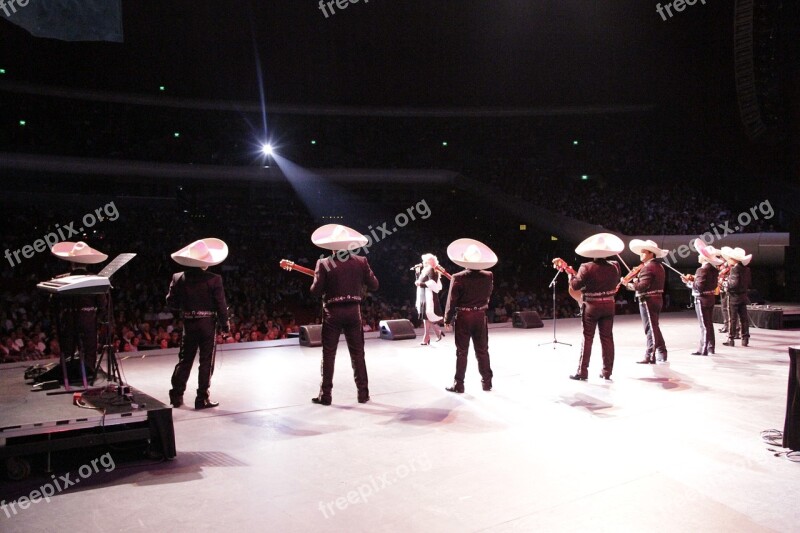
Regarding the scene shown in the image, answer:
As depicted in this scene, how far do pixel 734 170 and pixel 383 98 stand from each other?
1530 centimetres

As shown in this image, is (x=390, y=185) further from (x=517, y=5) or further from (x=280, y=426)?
(x=280, y=426)

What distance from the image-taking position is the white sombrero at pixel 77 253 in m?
8.28

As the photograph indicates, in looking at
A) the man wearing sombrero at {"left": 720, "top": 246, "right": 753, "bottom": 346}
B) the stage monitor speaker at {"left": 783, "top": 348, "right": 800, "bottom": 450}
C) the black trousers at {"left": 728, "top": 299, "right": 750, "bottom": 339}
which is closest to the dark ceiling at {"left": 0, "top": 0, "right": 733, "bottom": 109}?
the man wearing sombrero at {"left": 720, "top": 246, "right": 753, "bottom": 346}

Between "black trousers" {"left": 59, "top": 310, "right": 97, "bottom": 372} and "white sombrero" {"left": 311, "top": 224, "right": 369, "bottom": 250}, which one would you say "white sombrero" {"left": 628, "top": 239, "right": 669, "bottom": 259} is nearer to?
"white sombrero" {"left": 311, "top": 224, "right": 369, "bottom": 250}

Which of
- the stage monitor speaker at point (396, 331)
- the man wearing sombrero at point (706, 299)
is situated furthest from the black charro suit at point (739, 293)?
the stage monitor speaker at point (396, 331)

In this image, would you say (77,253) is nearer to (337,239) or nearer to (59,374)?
(59,374)

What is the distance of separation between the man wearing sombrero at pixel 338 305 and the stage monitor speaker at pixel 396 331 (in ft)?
19.2

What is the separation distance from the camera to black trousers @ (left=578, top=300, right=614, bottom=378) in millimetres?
8484

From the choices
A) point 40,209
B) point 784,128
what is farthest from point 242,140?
point 784,128

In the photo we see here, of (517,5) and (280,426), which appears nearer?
(280,426)

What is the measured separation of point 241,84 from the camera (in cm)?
2442

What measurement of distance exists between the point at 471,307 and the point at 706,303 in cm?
555

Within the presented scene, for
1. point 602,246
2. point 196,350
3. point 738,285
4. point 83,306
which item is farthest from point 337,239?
point 738,285

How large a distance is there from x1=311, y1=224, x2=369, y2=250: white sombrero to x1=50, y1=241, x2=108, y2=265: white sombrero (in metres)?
3.24
